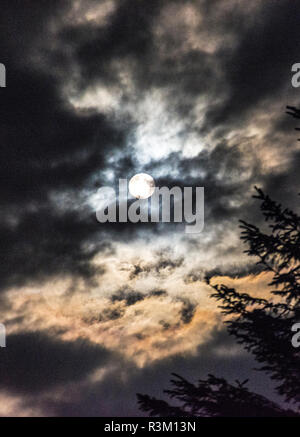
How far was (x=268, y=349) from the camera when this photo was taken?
29.5 feet

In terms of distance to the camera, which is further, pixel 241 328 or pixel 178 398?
pixel 241 328

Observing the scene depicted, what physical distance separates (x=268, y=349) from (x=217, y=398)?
1608 millimetres

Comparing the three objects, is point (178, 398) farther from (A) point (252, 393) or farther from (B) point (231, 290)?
(B) point (231, 290)

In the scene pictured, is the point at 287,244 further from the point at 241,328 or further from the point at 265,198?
the point at 241,328

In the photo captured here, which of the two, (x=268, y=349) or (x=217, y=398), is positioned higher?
(x=268, y=349)
